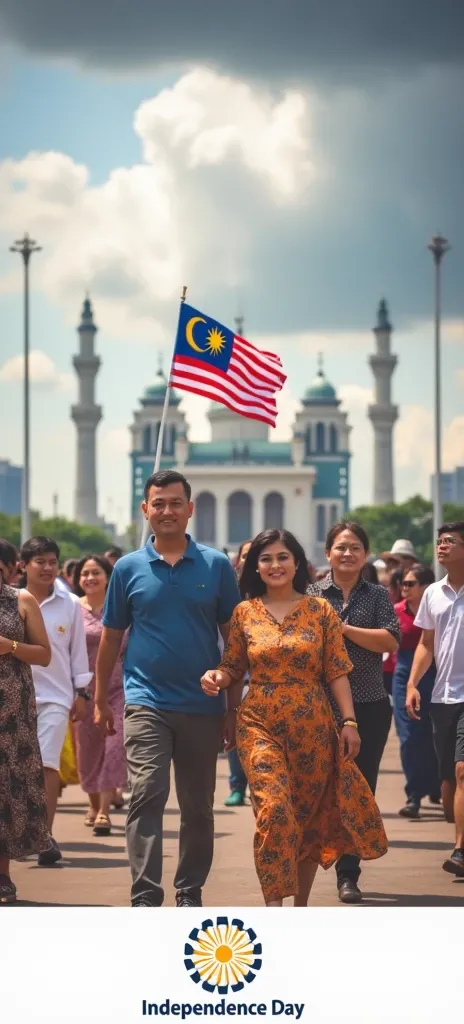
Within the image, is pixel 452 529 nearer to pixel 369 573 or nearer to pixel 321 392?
pixel 369 573

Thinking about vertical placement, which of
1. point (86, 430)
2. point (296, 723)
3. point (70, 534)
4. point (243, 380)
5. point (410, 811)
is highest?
point (86, 430)

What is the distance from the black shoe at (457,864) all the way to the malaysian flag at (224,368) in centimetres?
405

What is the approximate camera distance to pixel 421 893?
26.6ft

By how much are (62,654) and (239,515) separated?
4739 inches

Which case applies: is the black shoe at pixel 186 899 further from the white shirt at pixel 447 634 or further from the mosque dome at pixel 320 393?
the mosque dome at pixel 320 393

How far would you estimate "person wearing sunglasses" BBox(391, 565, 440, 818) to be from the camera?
11812 mm

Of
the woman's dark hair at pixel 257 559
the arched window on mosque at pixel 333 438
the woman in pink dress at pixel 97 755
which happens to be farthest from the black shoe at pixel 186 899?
the arched window on mosque at pixel 333 438

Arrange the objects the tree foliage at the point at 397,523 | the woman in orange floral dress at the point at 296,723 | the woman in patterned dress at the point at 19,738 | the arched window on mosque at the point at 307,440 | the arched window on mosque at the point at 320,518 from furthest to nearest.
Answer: the arched window on mosque at the point at 307,440 < the arched window on mosque at the point at 320,518 < the tree foliage at the point at 397,523 < the woman in patterned dress at the point at 19,738 < the woman in orange floral dress at the point at 296,723

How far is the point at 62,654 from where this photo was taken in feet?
30.8

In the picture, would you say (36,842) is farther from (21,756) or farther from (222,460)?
(222,460)

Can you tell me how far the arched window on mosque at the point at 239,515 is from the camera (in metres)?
129

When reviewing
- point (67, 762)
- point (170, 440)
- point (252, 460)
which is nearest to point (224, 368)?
point (67, 762)
